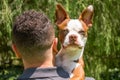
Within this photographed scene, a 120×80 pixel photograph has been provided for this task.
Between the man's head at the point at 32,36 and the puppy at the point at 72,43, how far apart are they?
1.34 ft

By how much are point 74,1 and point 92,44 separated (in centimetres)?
67

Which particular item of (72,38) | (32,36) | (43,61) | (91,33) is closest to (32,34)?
(32,36)

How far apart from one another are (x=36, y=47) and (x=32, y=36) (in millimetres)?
51

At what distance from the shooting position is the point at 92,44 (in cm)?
533

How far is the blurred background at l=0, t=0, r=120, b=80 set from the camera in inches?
199

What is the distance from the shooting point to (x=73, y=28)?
86.7 inches

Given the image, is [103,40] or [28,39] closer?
[28,39]

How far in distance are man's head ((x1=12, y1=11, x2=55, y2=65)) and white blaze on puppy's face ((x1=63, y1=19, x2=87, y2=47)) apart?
40cm

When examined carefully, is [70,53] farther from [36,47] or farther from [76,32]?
[36,47]

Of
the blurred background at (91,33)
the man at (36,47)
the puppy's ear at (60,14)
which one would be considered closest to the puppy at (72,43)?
the puppy's ear at (60,14)

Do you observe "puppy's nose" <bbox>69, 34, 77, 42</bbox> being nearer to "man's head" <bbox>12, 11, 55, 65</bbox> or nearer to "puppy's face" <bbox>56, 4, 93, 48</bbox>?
"puppy's face" <bbox>56, 4, 93, 48</bbox>

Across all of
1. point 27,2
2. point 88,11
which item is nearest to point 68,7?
point 27,2

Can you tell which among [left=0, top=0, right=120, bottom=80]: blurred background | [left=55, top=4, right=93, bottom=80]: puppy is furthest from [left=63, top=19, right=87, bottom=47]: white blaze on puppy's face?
[left=0, top=0, right=120, bottom=80]: blurred background

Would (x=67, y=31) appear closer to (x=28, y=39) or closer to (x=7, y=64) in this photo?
(x=28, y=39)
